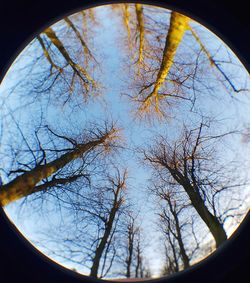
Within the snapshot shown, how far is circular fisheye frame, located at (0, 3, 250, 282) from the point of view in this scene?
1986 millimetres

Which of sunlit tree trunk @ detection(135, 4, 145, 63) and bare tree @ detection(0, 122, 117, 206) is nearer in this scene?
bare tree @ detection(0, 122, 117, 206)

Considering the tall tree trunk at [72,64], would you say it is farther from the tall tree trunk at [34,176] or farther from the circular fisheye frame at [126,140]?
the tall tree trunk at [34,176]

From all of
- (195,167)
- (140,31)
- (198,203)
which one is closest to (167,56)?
(140,31)

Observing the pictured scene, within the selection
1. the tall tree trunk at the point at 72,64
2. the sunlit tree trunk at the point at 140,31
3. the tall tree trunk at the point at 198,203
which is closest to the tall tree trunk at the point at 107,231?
the tall tree trunk at the point at 198,203

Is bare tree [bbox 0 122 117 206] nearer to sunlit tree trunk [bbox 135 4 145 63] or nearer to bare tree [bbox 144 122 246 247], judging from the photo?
bare tree [bbox 144 122 246 247]

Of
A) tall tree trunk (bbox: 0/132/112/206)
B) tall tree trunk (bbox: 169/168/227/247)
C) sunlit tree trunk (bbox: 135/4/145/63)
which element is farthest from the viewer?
sunlit tree trunk (bbox: 135/4/145/63)

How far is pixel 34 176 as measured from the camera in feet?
6.54

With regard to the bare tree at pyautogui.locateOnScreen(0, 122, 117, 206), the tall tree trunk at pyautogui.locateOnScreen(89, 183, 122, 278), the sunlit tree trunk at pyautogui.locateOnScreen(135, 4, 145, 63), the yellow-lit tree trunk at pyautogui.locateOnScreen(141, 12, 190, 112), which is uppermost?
the sunlit tree trunk at pyautogui.locateOnScreen(135, 4, 145, 63)

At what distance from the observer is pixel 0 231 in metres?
1.44

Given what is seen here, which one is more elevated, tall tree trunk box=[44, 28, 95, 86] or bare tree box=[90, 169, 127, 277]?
tall tree trunk box=[44, 28, 95, 86]

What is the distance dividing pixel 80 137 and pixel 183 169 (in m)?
0.78

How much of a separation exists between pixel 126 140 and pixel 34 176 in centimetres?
78

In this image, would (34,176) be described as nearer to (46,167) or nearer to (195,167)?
(46,167)

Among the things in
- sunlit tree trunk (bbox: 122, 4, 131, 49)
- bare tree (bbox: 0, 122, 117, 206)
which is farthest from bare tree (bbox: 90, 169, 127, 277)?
sunlit tree trunk (bbox: 122, 4, 131, 49)
